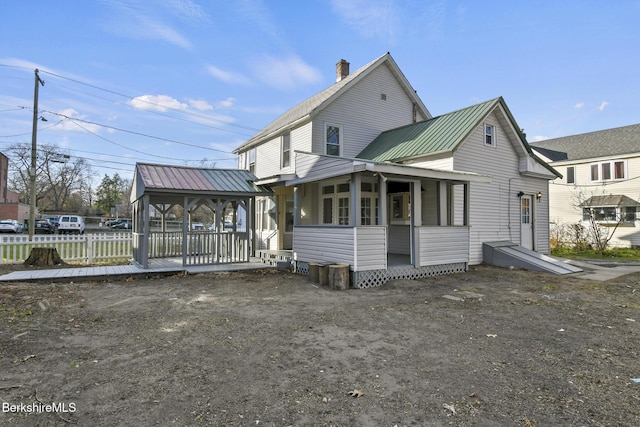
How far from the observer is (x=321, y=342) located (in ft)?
16.1

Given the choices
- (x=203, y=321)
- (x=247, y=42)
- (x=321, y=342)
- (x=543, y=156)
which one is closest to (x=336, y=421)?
(x=321, y=342)

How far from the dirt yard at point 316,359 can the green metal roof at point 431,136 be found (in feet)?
20.0

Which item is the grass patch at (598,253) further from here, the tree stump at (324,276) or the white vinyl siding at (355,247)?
the tree stump at (324,276)

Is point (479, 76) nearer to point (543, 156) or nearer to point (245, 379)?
point (245, 379)

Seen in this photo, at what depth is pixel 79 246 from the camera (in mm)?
13250

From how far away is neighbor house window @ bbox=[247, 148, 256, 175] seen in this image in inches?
706

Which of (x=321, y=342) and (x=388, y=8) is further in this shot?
(x=388, y=8)

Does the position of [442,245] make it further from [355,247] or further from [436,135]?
[436,135]

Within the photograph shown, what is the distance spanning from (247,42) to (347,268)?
11.3 meters

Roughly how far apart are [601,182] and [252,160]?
22921mm

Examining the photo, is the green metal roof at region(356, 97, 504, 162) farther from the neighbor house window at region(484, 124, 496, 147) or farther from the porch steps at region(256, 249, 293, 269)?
the porch steps at region(256, 249, 293, 269)

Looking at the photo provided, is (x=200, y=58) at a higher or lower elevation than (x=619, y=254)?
higher

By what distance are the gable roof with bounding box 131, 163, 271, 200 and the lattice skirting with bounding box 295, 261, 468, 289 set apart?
341cm

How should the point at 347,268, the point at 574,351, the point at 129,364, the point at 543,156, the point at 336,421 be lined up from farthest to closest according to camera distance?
1. the point at 543,156
2. the point at 347,268
3. the point at 574,351
4. the point at 129,364
5. the point at 336,421
